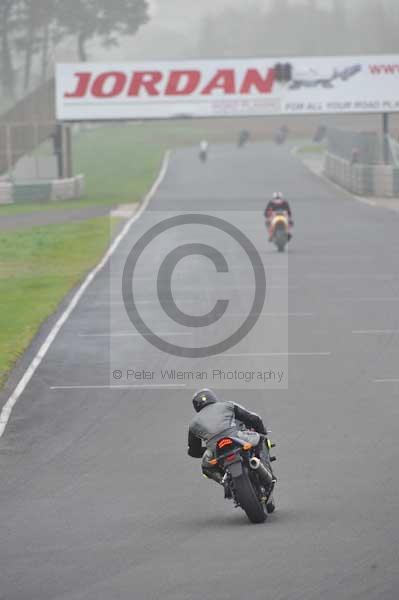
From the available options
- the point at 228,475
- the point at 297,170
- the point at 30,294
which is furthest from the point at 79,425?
the point at 297,170

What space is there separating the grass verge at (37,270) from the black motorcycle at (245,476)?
8.47 meters

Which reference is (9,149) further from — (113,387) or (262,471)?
(262,471)

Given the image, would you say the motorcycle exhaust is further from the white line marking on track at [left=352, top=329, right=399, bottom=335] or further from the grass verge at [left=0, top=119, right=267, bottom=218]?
the grass verge at [left=0, top=119, right=267, bottom=218]

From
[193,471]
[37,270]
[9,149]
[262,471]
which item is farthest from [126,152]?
[262,471]

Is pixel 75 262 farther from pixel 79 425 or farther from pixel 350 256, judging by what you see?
pixel 79 425

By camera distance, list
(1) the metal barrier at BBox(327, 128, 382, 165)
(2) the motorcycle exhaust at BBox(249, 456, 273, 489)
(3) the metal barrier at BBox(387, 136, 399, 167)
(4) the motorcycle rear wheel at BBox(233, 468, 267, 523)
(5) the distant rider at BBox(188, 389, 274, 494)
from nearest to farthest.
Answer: (4) the motorcycle rear wheel at BBox(233, 468, 267, 523) < (2) the motorcycle exhaust at BBox(249, 456, 273, 489) < (5) the distant rider at BBox(188, 389, 274, 494) < (3) the metal barrier at BBox(387, 136, 399, 167) < (1) the metal barrier at BBox(327, 128, 382, 165)

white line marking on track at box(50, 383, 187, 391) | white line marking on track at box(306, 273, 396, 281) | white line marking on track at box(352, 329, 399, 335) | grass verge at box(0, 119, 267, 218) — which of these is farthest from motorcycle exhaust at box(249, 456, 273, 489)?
grass verge at box(0, 119, 267, 218)

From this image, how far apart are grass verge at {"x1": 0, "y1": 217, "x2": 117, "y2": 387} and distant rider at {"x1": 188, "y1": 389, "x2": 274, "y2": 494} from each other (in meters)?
7.93

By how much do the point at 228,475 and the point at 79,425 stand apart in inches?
→ 210

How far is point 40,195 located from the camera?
62.1m

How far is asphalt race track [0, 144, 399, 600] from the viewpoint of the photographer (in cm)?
959

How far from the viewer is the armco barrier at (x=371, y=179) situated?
58056mm

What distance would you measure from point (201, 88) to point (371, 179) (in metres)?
9.39

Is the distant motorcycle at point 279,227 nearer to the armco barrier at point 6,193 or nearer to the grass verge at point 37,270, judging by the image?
the grass verge at point 37,270
